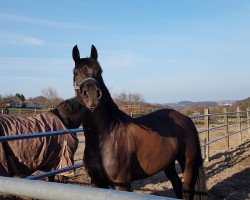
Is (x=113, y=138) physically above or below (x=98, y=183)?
above

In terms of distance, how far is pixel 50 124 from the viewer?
6.07 m

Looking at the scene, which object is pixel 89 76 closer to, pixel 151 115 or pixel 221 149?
pixel 151 115

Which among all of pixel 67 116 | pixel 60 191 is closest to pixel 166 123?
pixel 67 116

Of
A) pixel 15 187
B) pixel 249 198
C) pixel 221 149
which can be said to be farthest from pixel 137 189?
pixel 221 149

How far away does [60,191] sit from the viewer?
1.01m

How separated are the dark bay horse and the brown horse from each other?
1994mm

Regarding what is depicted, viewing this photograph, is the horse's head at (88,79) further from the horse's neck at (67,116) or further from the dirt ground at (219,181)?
the horse's neck at (67,116)

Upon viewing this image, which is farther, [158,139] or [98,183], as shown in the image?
[158,139]

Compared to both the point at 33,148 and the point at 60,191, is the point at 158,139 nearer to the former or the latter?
the point at 33,148

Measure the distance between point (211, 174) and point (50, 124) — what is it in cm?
360

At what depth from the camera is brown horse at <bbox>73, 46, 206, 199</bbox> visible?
326cm

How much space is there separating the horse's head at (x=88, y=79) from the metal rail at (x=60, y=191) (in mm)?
1847

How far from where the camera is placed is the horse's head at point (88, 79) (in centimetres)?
300

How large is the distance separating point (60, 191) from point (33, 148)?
15.1 ft
